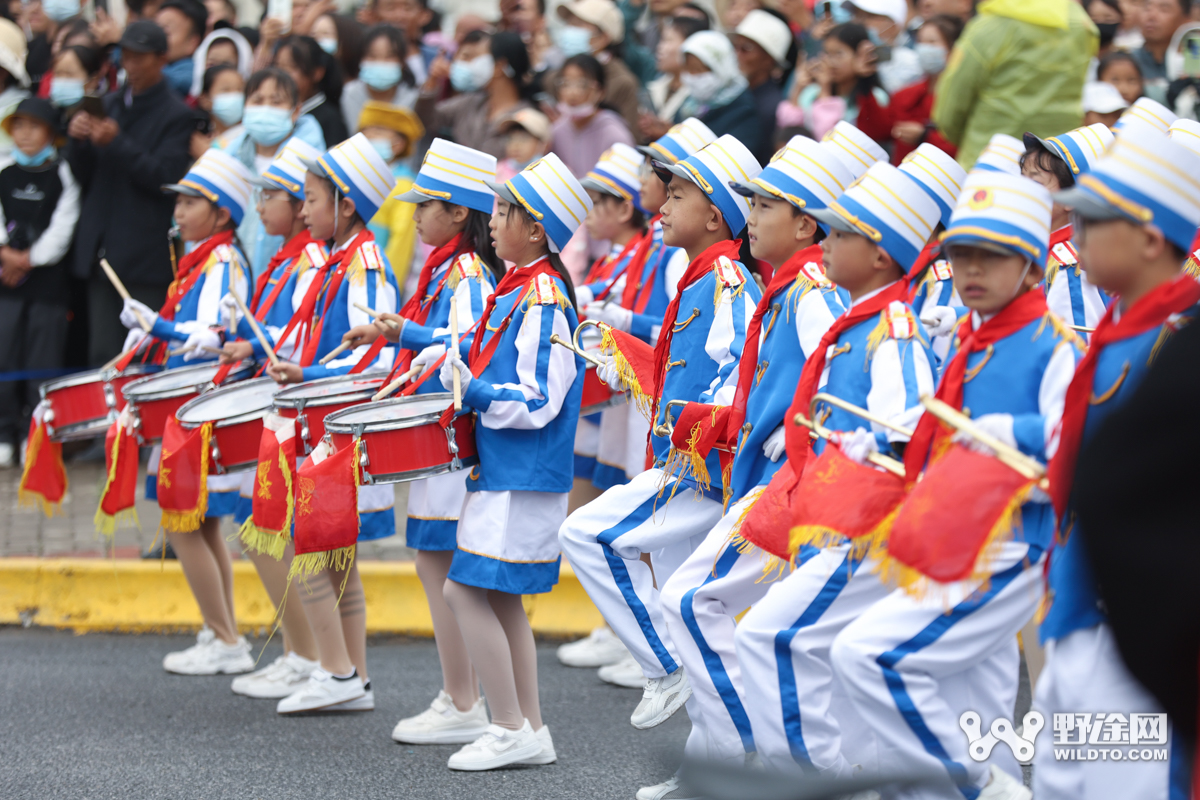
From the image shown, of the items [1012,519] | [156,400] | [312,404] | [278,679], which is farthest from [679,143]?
[278,679]

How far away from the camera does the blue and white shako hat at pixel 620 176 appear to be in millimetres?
6902

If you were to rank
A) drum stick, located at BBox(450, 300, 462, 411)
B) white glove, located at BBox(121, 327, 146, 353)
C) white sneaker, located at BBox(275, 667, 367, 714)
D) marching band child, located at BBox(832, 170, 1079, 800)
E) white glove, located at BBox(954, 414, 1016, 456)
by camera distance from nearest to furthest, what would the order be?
white glove, located at BBox(954, 414, 1016, 456) → marching band child, located at BBox(832, 170, 1079, 800) → drum stick, located at BBox(450, 300, 462, 411) → white sneaker, located at BBox(275, 667, 367, 714) → white glove, located at BBox(121, 327, 146, 353)

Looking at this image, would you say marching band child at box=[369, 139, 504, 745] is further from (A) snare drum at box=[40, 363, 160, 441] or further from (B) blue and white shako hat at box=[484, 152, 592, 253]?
(A) snare drum at box=[40, 363, 160, 441]

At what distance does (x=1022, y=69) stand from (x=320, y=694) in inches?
185

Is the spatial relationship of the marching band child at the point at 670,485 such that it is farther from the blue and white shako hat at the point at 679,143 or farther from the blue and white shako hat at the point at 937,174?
the blue and white shako hat at the point at 937,174

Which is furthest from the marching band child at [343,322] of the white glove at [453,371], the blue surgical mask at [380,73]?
the blue surgical mask at [380,73]

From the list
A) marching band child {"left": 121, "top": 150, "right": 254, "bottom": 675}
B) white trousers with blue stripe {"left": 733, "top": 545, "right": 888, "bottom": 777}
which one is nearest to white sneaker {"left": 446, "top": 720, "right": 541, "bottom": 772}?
white trousers with blue stripe {"left": 733, "top": 545, "right": 888, "bottom": 777}

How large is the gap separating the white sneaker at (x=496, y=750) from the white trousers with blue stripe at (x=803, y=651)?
134 centimetres

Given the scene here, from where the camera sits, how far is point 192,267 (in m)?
6.57

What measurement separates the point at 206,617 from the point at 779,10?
6.20 m

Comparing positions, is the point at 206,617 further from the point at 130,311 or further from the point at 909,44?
the point at 909,44

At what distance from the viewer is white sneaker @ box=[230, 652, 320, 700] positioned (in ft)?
19.5

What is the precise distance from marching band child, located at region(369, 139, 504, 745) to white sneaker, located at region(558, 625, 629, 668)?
3.32 feet

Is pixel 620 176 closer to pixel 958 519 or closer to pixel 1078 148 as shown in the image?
pixel 1078 148
